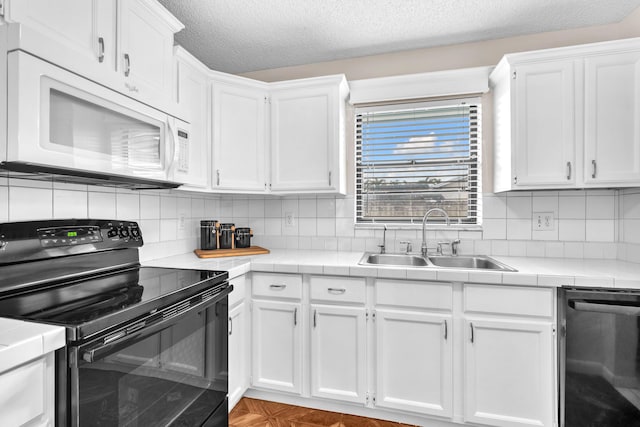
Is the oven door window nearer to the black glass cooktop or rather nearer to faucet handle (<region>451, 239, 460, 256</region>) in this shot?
the black glass cooktop

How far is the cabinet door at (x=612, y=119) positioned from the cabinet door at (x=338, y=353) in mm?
1590

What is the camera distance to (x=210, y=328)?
1.45m

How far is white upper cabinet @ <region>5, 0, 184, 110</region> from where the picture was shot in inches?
40.1

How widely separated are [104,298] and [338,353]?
125 cm

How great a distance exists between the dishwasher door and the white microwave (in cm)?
208

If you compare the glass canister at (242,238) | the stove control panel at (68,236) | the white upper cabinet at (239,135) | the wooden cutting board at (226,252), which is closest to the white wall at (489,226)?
the glass canister at (242,238)

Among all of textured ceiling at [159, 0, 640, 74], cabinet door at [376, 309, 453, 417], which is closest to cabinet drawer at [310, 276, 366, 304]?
cabinet door at [376, 309, 453, 417]

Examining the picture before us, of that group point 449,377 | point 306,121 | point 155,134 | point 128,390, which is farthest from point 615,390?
point 155,134

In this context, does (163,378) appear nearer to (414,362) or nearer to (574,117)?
(414,362)

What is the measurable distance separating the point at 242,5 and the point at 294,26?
36cm

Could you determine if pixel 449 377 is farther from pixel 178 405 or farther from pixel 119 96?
pixel 119 96

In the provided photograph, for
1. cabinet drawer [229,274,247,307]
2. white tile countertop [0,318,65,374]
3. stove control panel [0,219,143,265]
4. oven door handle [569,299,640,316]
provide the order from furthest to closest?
cabinet drawer [229,274,247,307] → oven door handle [569,299,640,316] → stove control panel [0,219,143,265] → white tile countertop [0,318,65,374]

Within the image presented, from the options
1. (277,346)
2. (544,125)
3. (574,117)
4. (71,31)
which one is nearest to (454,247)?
(544,125)

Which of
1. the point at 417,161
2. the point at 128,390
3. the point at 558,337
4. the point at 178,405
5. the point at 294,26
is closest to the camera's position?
the point at 128,390
